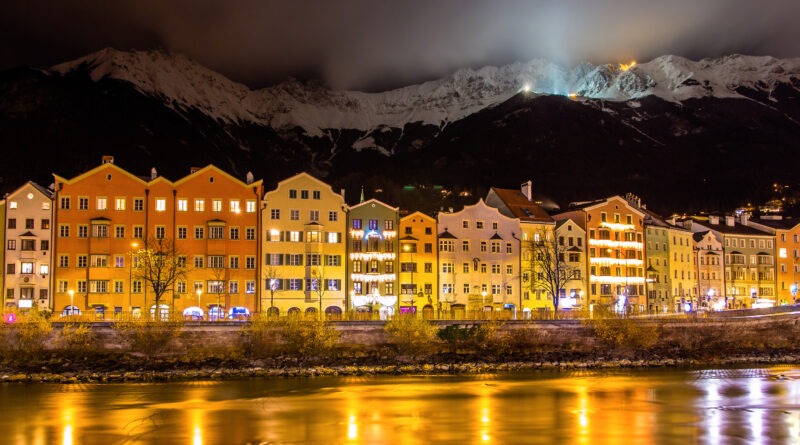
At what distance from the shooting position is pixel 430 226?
3725 inches

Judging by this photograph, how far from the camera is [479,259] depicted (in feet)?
315

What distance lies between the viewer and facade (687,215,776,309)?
389 feet

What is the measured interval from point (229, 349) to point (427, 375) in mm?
16587

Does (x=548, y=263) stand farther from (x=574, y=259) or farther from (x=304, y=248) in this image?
(x=304, y=248)

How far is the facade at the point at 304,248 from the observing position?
86938 mm

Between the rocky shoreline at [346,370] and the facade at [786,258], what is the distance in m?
50.0

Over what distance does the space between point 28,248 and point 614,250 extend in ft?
224

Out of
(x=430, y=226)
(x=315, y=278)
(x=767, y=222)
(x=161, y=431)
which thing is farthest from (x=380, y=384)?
(x=767, y=222)

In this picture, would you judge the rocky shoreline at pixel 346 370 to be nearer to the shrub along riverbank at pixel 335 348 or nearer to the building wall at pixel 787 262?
the shrub along riverbank at pixel 335 348

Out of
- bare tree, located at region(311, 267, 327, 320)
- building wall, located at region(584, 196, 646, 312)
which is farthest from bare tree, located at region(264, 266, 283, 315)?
building wall, located at region(584, 196, 646, 312)

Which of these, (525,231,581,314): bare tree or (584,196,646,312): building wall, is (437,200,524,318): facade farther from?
(584,196,646,312): building wall

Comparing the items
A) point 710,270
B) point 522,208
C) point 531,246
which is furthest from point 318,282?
point 710,270

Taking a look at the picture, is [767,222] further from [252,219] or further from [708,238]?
[252,219]

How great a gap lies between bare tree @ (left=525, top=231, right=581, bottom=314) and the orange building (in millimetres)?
32891
